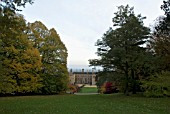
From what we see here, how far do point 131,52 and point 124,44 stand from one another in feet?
4.15

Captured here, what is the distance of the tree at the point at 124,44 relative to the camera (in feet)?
107

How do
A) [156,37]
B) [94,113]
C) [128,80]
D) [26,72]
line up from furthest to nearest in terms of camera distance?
[26,72] < [156,37] < [128,80] < [94,113]

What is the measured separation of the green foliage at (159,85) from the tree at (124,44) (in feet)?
11.9

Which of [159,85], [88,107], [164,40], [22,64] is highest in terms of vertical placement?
[164,40]

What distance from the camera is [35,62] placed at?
43500 millimetres

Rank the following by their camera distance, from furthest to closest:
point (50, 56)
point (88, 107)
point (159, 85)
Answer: point (50, 56)
point (159, 85)
point (88, 107)

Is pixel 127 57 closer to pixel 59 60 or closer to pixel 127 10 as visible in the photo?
pixel 127 10

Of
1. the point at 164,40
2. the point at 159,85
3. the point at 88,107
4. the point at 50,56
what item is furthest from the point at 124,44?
the point at 50,56

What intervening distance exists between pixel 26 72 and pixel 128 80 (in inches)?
645

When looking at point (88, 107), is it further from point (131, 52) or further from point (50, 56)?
point (50, 56)

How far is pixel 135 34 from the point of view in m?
33.3

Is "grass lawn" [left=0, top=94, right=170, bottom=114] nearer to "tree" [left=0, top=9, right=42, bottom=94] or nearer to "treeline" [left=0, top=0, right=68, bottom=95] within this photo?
"treeline" [left=0, top=0, right=68, bottom=95]

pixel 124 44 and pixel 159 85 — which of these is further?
pixel 124 44

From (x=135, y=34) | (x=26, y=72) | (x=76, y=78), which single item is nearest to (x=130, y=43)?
(x=135, y=34)
